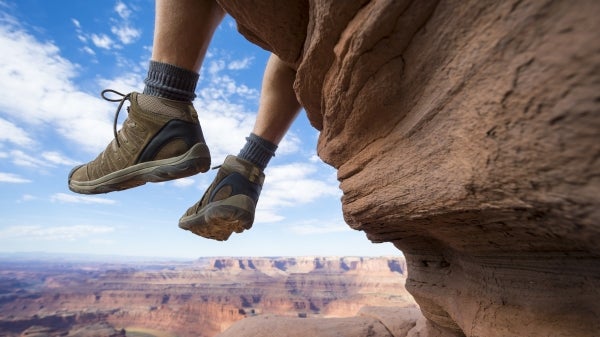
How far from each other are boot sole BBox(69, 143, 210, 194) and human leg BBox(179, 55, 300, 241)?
25 cm

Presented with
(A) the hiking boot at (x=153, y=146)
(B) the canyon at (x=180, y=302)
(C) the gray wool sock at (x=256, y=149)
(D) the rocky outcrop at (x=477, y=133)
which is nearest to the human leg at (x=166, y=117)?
(A) the hiking boot at (x=153, y=146)

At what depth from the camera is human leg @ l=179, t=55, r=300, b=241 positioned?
1.64 meters

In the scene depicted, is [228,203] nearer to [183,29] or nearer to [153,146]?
[153,146]

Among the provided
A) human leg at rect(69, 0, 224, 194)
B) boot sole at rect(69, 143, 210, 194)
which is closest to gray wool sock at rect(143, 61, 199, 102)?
human leg at rect(69, 0, 224, 194)

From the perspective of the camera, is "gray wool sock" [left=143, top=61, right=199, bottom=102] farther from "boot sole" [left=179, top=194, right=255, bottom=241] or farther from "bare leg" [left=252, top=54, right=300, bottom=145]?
"boot sole" [left=179, top=194, right=255, bottom=241]

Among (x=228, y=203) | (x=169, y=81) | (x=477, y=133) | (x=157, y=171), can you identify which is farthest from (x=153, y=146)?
(x=477, y=133)

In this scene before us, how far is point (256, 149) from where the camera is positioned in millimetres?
1753

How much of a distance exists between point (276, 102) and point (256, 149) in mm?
280

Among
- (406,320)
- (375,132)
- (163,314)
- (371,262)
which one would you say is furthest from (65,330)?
(371,262)

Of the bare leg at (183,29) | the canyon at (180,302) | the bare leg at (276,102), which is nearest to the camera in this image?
the bare leg at (183,29)

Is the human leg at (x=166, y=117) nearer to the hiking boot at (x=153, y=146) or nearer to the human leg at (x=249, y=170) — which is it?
the hiking boot at (x=153, y=146)

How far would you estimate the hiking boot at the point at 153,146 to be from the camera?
139 centimetres

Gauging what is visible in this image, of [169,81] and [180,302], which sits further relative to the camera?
[180,302]

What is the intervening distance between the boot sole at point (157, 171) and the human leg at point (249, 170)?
251mm
